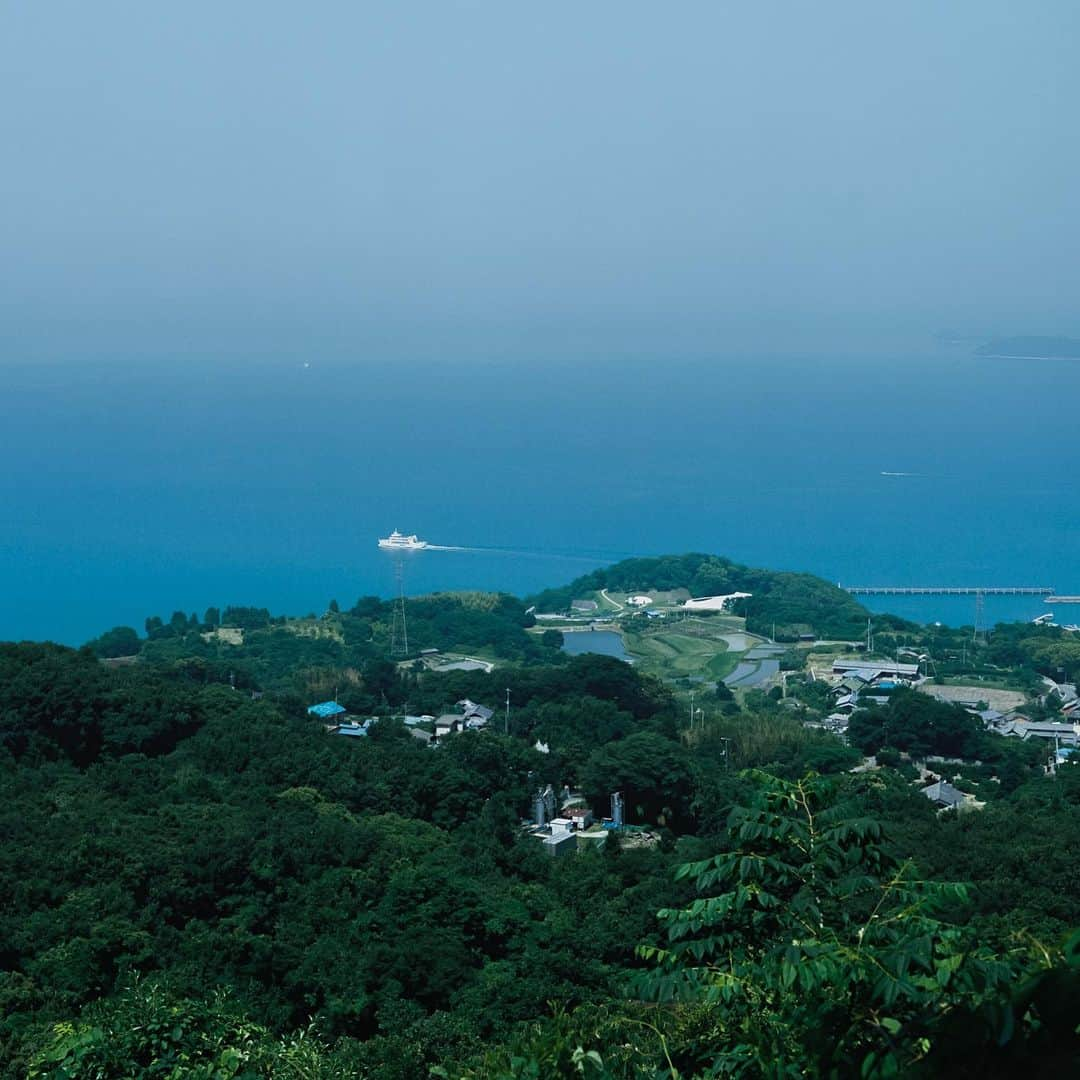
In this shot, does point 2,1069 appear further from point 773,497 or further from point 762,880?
point 773,497

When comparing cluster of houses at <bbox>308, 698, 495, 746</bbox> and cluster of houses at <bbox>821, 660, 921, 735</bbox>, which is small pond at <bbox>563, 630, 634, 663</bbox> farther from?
cluster of houses at <bbox>308, 698, 495, 746</bbox>

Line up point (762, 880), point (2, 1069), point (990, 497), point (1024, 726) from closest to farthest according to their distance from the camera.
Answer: point (762, 880), point (2, 1069), point (1024, 726), point (990, 497)

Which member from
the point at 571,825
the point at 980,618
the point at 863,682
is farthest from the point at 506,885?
the point at 980,618

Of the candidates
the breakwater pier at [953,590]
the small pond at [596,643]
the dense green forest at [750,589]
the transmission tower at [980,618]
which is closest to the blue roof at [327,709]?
the small pond at [596,643]

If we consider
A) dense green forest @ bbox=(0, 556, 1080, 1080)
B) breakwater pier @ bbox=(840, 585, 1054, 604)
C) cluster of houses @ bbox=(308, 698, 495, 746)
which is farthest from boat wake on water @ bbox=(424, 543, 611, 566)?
cluster of houses @ bbox=(308, 698, 495, 746)

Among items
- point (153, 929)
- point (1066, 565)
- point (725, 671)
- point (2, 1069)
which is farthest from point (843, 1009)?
point (1066, 565)

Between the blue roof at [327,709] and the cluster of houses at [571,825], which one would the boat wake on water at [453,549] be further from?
the cluster of houses at [571,825]

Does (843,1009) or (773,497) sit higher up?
(843,1009)

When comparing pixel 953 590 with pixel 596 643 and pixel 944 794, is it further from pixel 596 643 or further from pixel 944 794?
pixel 944 794
